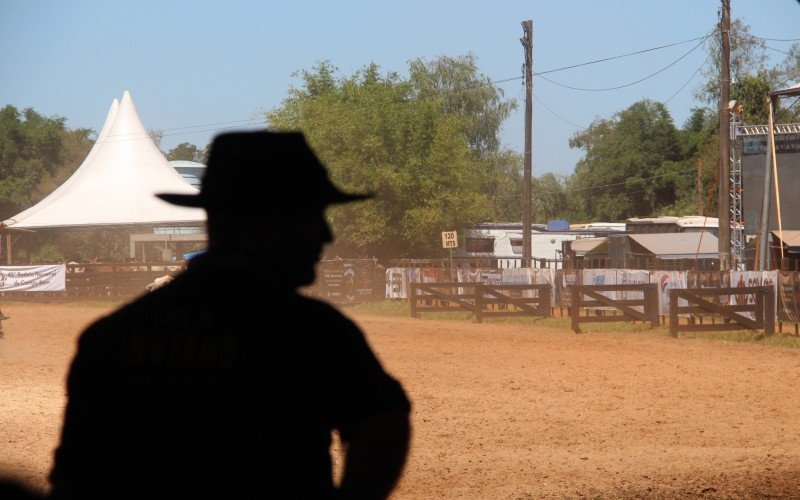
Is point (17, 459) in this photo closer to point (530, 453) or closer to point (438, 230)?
point (530, 453)

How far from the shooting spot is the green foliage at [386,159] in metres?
25.5

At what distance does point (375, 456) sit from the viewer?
2.03 m

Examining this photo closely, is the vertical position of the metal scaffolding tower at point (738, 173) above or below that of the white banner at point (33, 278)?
above

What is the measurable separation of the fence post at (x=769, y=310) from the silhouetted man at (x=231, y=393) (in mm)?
17706

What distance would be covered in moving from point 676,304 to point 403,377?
25.7 ft

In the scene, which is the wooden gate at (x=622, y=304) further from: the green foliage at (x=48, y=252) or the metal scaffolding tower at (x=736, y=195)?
the green foliage at (x=48, y=252)

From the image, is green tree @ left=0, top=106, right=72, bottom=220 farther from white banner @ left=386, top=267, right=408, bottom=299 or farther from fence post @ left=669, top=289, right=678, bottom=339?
white banner @ left=386, top=267, right=408, bottom=299

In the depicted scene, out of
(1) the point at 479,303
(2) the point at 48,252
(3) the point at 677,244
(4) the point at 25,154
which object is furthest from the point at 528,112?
(4) the point at 25,154

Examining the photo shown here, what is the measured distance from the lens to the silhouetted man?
6.46 feet

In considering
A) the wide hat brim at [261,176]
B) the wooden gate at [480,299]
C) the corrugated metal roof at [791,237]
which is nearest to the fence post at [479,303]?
the wooden gate at [480,299]

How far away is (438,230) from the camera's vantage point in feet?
109

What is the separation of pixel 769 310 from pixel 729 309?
755mm

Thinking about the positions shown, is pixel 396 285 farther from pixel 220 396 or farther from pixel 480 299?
pixel 220 396

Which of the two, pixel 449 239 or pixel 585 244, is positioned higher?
pixel 449 239
